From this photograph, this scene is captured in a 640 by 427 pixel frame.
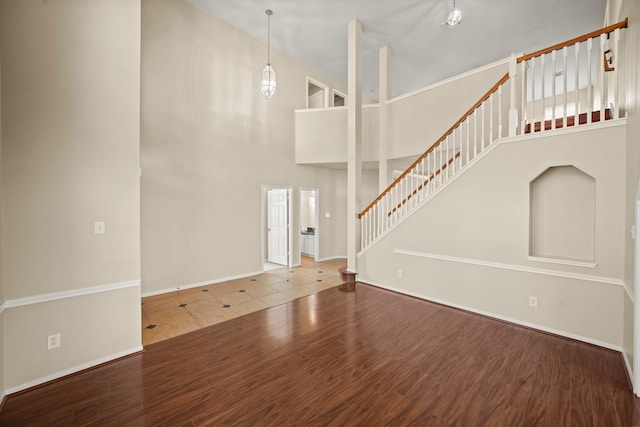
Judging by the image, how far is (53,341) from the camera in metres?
2.42

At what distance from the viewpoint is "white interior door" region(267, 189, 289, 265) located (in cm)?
686

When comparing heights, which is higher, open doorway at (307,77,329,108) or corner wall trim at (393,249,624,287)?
open doorway at (307,77,329,108)

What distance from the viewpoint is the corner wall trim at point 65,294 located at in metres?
2.25

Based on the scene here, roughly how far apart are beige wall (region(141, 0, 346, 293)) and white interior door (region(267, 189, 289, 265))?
52 centimetres

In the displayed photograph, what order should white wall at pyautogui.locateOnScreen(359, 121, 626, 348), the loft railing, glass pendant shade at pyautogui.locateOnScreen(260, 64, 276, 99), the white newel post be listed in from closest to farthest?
white wall at pyautogui.locateOnScreen(359, 121, 626, 348), the loft railing, the white newel post, glass pendant shade at pyautogui.locateOnScreen(260, 64, 276, 99)

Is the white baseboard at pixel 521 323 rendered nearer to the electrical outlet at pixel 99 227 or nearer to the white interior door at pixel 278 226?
the white interior door at pixel 278 226

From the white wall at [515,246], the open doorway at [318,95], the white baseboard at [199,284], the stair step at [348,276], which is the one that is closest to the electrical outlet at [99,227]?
the white baseboard at [199,284]

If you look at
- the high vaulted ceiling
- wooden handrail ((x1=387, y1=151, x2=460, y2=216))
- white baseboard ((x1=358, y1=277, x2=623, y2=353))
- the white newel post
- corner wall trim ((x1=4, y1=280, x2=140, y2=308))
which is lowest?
white baseboard ((x1=358, y1=277, x2=623, y2=353))

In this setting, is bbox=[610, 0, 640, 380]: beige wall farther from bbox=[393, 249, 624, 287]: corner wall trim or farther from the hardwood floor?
the hardwood floor

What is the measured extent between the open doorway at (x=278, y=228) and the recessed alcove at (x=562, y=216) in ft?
16.0

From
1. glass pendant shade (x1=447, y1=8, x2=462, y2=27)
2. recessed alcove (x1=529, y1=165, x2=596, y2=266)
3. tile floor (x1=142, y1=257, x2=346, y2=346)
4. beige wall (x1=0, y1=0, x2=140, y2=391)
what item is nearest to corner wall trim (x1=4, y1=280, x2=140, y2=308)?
beige wall (x1=0, y1=0, x2=140, y2=391)

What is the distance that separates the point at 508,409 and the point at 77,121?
4389mm

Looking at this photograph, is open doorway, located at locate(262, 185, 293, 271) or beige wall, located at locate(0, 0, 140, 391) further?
open doorway, located at locate(262, 185, 293, 271)

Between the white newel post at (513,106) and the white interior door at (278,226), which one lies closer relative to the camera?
the white newel post at (513,106)
